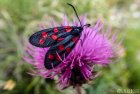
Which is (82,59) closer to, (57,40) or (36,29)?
(57,40)

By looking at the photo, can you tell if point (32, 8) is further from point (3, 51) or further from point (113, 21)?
point (113, 21)

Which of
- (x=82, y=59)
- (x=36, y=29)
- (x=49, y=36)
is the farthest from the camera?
(x=36, y=29)

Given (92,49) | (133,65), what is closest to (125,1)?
(133,65)

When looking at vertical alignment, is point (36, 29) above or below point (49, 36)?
below

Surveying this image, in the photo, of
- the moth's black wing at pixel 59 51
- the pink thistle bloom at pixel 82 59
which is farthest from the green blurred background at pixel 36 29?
the moth's black wing at pixel 59 51

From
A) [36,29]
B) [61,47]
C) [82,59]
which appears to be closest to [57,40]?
[61,47]

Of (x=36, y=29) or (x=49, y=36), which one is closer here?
(x=49, y=36)
